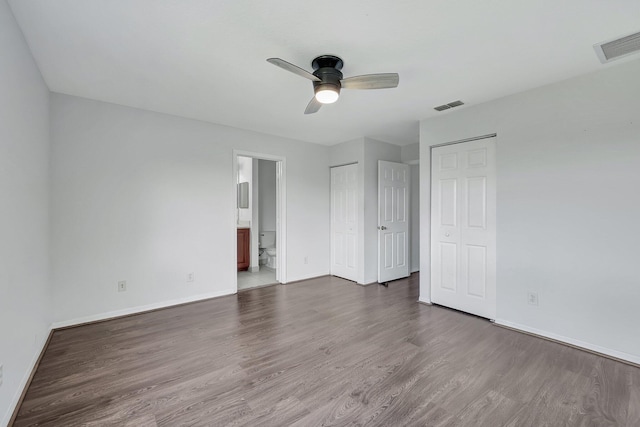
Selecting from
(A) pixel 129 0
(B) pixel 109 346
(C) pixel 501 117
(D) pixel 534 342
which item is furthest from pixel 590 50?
(B) pixel 109 346

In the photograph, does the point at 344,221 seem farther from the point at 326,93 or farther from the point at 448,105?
the point at 326,93

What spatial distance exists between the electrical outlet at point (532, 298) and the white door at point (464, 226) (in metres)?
0.33

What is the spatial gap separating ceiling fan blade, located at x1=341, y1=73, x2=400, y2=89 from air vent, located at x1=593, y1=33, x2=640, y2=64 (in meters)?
1.54

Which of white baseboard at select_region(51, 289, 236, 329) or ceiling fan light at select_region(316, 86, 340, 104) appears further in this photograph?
white baseboard at select_region(51, 289, 236, 329)

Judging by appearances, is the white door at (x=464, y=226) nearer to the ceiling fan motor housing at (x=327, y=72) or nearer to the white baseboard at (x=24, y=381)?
the ceiling fan motor housing at (x=327, y=72)

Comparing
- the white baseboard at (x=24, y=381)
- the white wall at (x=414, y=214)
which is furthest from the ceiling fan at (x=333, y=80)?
the white wall at (x=414, y=214)

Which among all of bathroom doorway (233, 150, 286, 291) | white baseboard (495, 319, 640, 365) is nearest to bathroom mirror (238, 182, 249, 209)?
bathroom doorway (233, 150, 286, 291)

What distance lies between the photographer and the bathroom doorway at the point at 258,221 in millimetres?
4668

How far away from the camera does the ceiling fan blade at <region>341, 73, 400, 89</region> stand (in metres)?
2.13

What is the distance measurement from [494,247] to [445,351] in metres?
1.36

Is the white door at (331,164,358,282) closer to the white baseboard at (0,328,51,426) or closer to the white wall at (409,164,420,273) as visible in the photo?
the white wall at (409,164,420,273)

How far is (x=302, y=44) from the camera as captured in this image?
2.05 m

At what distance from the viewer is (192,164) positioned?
375 cm

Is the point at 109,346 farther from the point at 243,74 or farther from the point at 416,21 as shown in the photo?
the point at 416,21
